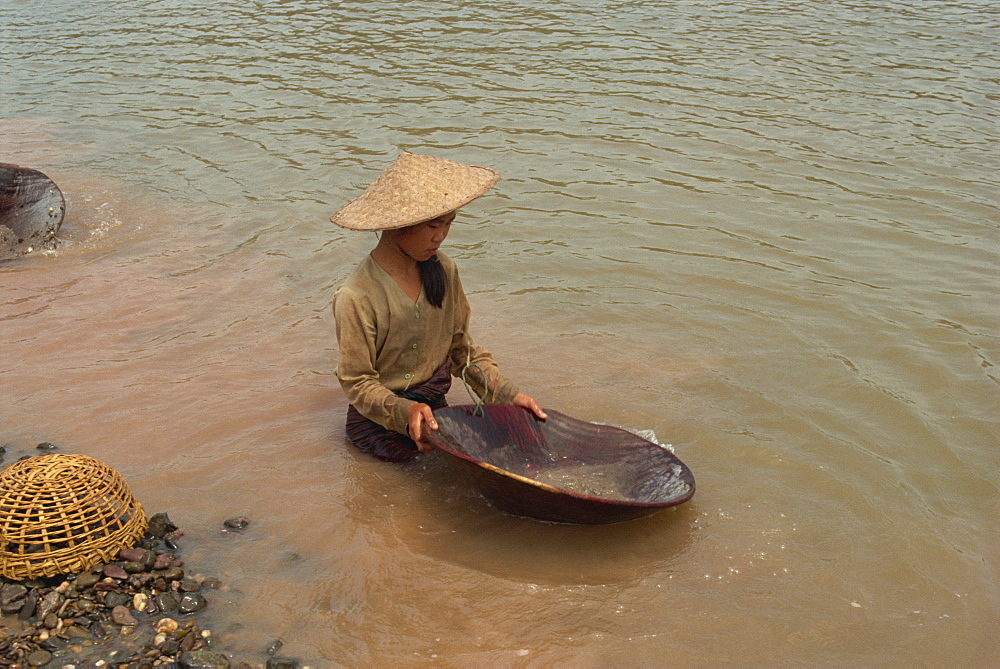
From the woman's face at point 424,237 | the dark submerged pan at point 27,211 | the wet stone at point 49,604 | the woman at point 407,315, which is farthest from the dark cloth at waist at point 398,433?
the dark submerged pan at point 27,211

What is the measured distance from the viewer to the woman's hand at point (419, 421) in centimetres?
333

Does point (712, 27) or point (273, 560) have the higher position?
point (712, 27)

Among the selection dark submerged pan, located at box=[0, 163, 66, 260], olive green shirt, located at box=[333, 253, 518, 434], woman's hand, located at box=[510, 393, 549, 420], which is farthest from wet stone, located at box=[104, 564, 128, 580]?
dark submerged pan, located at box=[0, 163, 66, 260]

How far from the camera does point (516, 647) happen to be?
2.90 meters

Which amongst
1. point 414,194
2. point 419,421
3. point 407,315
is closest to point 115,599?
point 419,421

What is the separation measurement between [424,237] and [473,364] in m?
0.70

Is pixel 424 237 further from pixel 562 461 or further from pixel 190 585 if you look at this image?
pixel 190 585

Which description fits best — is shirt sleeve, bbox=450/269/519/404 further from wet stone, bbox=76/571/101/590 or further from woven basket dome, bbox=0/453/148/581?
wet stone, bbox=76/571/101/590

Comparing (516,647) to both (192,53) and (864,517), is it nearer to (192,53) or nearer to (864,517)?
(864,517)

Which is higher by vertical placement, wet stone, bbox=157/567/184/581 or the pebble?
the pebble

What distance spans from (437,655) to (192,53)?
1027cm

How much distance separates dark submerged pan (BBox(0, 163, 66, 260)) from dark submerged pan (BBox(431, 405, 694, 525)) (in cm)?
429

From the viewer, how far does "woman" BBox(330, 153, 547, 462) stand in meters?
3.31

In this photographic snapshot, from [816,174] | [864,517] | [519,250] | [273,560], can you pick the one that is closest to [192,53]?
[519,250]
